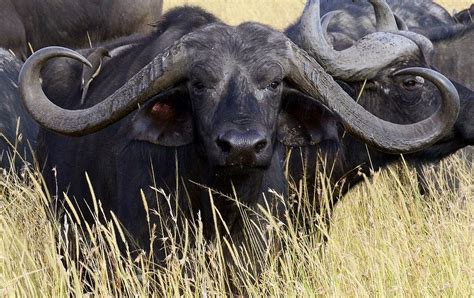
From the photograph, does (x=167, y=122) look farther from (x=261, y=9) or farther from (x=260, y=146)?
(x=261, y=9)

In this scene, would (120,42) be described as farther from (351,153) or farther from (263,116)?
(263,116)

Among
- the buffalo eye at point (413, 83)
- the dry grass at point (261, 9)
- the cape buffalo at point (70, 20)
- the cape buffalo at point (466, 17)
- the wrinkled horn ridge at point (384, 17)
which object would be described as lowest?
the dry grass at point (261, 9)

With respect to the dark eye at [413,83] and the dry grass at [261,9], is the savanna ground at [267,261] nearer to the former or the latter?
the dark eye at [413,83]

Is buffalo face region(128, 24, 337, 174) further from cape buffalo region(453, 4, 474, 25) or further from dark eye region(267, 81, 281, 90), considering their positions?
cape buffalo region(453, 4, 474, 25)

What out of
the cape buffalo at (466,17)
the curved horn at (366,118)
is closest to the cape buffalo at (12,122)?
the curved horn at (366,118)

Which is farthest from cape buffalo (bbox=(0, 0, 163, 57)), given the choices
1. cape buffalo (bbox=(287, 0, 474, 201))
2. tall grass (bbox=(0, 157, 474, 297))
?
tall grass (bbox=(0, 157, 474, 297))

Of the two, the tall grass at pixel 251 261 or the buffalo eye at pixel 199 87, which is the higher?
the buffalo eye at pixel 199 87

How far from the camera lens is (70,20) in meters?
14.2

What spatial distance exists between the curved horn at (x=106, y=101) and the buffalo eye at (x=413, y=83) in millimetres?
2195

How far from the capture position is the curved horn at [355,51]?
7.71 meters

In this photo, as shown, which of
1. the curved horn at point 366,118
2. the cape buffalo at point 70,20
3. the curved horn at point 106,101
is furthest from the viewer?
the cape buffalo at point 70,20

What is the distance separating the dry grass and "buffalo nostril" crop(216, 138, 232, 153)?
15.8 metres

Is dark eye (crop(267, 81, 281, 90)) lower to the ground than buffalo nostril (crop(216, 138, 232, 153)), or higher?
higher

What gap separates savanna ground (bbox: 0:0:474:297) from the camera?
5656 millimetres
